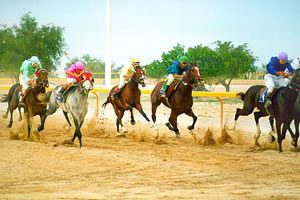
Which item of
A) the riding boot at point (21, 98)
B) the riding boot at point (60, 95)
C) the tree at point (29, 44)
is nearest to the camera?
the riding boot at point (60, 95)

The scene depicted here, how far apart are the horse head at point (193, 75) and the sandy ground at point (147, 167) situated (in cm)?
153

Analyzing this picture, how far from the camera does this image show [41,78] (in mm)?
15969

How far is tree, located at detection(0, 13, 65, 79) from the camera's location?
1447 inches

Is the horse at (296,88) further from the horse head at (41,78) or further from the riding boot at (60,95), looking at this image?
the horse head at (41,78)

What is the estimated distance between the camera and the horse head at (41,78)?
1586 centimetres

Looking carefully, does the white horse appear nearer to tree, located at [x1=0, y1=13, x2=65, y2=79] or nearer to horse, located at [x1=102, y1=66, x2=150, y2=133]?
horse, located at [x1=102, y1=66, x2=150, y2=133]

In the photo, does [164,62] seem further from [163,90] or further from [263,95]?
[263,95]

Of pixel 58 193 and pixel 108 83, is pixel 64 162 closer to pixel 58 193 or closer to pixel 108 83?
pixel 58 193

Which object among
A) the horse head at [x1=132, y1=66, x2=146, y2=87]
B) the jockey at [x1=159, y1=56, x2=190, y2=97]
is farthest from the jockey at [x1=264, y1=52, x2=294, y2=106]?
the horse head at [x1=132, y1=66, x2=146, y2=87]

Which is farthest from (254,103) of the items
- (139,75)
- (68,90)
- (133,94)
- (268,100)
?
(68,90)

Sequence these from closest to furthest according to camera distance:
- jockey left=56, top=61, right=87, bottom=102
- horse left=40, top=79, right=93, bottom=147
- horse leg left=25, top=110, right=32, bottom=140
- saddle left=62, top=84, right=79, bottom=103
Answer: horse left=40, top=79, right=93, bottom=147 < jockey left=56, top=61, right=87, bottom=102 < saddle left=62, top=84, right=79, bottom=103 < horse leg left=25, top=110, right=32, bottom=140

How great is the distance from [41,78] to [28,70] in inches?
24.4

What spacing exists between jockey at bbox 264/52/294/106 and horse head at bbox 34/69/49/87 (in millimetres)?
5362

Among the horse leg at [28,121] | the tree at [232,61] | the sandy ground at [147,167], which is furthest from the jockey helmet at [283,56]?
the tree at [232,61]
